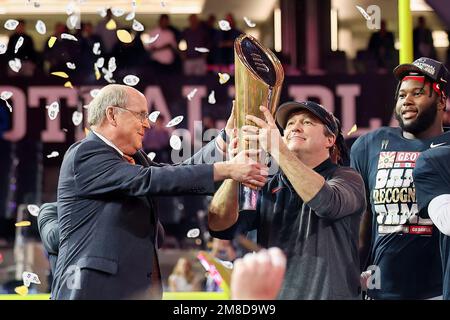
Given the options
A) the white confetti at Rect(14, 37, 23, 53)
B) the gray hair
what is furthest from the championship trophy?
the white confetti at Rect(14, 37, 23, 53)

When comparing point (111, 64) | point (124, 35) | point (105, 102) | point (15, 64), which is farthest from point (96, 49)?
point (105, 102)

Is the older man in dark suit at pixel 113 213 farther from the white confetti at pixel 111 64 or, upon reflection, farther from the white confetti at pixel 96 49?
the white confetti at pixel 96 49

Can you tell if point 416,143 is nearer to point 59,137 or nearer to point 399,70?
point 399,70

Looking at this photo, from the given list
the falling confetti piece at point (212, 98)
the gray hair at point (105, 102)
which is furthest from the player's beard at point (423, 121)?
the falling confetti piece at point (212, 98)

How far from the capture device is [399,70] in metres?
4.59

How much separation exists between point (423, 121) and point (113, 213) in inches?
57.6

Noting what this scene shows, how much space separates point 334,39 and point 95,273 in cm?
625

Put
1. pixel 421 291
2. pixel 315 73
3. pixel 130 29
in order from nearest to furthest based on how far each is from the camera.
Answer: pixel 421 291 < pixel 315 73 < pixel 130 29

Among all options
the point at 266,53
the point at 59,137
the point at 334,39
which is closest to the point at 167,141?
the point at 59,137

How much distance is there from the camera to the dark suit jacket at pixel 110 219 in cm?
375

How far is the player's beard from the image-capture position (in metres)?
4.54

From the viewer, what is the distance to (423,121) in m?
4.54

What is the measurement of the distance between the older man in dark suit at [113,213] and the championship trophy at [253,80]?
0.15m
